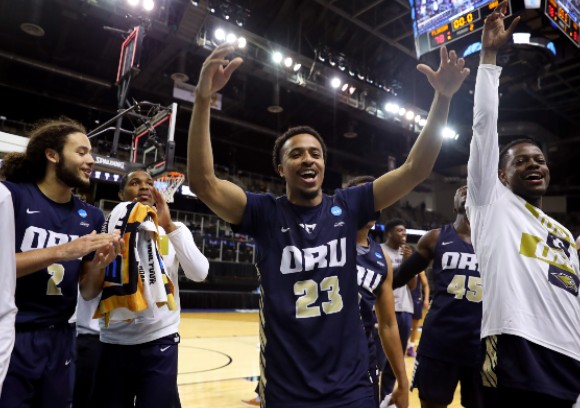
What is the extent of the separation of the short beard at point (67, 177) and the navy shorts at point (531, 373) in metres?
2.24

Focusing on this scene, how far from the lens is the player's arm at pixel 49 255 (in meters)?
1.83

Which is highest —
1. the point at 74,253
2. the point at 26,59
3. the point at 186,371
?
the point at 26,59

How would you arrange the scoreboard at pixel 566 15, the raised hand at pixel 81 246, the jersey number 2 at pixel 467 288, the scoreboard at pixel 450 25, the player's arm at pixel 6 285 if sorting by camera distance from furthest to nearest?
the scoreboard at pixel 450 25 → the scoreboard at pixel 566 15 → the jersey number 2 at pixel 467 288 → the raised hand at pixel 81 246 → the player's arm at pixel 6 285

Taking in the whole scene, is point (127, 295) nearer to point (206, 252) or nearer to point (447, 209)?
point (206, 252)

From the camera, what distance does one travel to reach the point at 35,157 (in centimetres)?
236

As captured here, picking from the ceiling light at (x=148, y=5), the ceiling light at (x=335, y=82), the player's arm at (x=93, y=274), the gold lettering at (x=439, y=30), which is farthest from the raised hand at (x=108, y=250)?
the ceiling light at (x=335, y=82)

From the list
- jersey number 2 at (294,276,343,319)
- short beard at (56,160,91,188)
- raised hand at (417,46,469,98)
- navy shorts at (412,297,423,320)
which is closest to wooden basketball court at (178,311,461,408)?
navy shorts at (412,297,423,320)

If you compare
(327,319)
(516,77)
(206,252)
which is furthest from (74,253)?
(206,252)

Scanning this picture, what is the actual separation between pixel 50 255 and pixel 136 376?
3.06 feet

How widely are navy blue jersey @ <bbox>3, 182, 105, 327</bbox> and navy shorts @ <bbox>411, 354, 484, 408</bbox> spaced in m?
2.28

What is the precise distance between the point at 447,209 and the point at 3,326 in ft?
89.4

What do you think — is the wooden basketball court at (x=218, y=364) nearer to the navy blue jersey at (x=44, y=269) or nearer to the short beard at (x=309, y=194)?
the navy blue jersey at (x=44, y=269)

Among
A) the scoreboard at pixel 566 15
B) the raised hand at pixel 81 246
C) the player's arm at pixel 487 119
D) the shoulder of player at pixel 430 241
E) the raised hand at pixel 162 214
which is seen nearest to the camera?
the raised hand at pixel 81 246

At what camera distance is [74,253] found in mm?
1880
